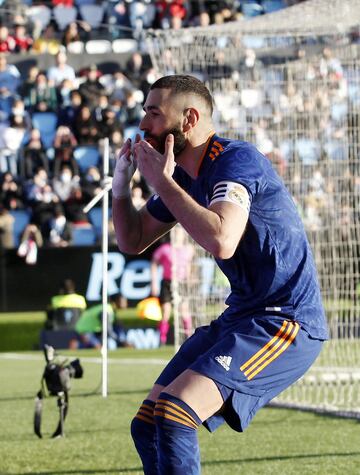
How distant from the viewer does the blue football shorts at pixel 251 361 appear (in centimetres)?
482

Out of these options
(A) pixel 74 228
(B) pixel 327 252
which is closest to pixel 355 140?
(B) pixel 327 252

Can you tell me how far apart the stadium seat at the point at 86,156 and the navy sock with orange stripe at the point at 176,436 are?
63.7 ft

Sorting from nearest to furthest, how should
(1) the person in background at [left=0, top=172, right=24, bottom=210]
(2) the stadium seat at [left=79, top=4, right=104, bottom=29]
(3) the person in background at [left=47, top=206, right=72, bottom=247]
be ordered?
(3) the person in background at [left=47, top=206, right=72, bottom=247], (1) the person in background at [left=0, top=172, right=24, bottom=210], (2) the stadium seat at [left=79, top=4, right=104, bottom=29]

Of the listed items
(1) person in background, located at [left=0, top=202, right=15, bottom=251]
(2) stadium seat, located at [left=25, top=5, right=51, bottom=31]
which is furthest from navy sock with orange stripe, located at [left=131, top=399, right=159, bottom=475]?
(2) stadium seat, located at [left=25, top=5, right=51, bottom=31]

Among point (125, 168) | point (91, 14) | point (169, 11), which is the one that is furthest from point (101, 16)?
point (125, 168)

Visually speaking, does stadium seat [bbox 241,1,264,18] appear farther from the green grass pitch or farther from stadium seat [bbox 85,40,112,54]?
the green grass pitch

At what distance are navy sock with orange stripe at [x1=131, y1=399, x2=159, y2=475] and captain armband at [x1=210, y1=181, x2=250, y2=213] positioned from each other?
1.04m

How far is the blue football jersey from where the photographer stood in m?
4.89

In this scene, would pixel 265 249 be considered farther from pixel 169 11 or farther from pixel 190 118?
pixel 169 11

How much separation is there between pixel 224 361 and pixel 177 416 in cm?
30

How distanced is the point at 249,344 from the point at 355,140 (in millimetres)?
7856

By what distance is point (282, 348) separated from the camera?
494 centimetres

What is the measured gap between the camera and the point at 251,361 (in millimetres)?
4867

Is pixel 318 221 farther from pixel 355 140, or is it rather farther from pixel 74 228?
pixel 74 228
